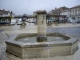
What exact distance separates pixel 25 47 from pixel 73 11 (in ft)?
219

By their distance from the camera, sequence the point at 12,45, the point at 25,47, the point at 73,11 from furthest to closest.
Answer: the point at 73,11 < the point at 12,45 < the point at 25,47

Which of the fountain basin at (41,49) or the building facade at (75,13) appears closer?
the fountain basin at (41,49)

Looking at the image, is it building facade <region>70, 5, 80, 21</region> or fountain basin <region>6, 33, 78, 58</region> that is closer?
fountain basin <region>6, 33, 78, 58</region>

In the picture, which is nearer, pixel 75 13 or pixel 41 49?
pixel 41 49

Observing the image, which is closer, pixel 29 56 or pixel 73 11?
pixel 29 56

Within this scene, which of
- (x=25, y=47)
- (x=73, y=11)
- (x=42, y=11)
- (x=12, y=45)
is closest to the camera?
(x=25, y=47)

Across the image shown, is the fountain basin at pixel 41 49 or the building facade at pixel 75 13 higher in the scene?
the building facade at pixel 75 13

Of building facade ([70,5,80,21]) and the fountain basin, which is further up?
building facade ([70,5,80,21])

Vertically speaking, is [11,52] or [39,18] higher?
[39,18]

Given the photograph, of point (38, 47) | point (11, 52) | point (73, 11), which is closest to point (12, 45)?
point (11, 52)

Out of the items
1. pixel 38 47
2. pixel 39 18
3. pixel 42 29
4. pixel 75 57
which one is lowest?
pixel 75 57

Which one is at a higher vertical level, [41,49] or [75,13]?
[75,13]

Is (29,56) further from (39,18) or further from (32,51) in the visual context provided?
(39,18)

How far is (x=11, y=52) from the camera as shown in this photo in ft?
28.0
